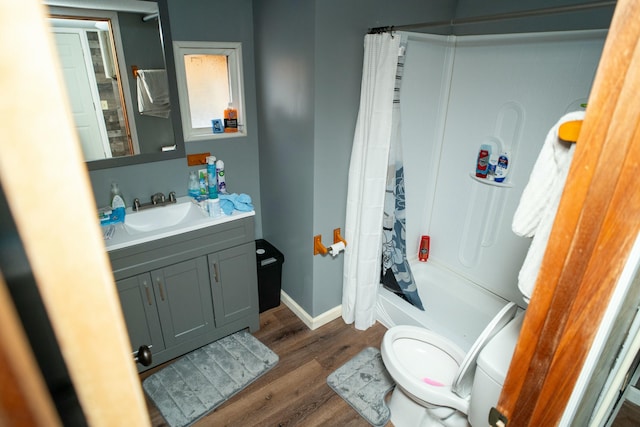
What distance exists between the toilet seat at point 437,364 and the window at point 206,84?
1781 millimetres

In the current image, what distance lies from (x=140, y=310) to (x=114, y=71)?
1.35 meters

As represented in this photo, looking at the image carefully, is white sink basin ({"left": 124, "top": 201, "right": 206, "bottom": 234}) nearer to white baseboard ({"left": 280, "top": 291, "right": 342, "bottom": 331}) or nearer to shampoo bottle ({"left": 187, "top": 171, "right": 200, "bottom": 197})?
shampoo bottle ({"left": 187, "top": 171, "right": 200, "bottom": 197})

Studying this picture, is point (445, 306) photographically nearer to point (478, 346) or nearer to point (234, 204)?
point (478, 346)

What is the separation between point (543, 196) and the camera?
2.89ft

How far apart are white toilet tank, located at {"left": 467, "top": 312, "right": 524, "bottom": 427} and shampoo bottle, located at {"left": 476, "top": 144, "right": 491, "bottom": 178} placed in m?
1.27

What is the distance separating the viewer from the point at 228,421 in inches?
74.0

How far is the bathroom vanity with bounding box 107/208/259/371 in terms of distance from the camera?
1878mm

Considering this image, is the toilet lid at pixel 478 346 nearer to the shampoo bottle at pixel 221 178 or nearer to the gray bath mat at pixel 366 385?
the gray bath mat at pixel 366 385

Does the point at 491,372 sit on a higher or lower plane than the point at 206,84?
lower

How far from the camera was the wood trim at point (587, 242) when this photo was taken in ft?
1.71

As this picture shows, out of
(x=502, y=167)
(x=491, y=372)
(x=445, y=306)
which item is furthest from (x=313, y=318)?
(x=502, y=167)

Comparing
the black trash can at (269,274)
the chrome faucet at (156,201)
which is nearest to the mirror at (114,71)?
the chrome faucet at (156,201)

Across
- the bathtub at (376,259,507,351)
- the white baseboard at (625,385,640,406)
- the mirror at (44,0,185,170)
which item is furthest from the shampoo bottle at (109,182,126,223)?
A: the white baseboard at (625,385,640,406)

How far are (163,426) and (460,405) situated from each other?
1.50 meters
